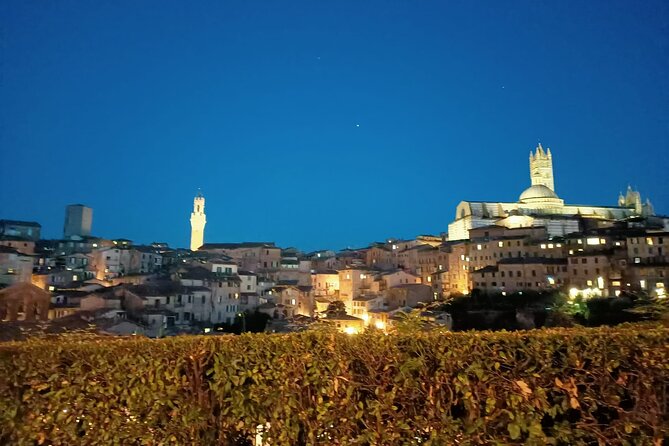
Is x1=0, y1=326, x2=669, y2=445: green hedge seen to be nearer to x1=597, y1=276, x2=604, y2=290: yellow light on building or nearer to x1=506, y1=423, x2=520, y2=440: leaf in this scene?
x1=506, y1=423, x2=520, y2=440: leaf

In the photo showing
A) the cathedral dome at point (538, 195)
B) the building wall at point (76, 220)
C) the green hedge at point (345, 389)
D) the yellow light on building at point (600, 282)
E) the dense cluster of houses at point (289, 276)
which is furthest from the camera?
the building wall at point (76, 220)

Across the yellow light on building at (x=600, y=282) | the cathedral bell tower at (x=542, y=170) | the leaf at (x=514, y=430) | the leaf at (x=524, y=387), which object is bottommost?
the leaf at (x=514, y=430)

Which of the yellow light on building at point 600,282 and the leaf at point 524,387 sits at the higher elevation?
the yellow light on building at point 600,282

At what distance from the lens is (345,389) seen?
4621 millimetres

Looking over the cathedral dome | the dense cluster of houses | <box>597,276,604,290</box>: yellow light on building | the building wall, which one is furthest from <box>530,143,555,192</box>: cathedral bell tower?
the building wall

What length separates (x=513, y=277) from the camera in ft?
151

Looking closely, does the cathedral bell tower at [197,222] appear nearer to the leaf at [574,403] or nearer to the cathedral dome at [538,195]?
the cathedral dome at [538,195]

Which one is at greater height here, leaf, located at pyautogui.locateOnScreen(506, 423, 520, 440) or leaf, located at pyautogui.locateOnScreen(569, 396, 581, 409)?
leaf, located at pyautogui.locateOnScreen(569, 396, 581, 409)

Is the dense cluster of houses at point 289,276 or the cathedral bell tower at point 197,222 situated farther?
the cathedral bell tower at point 197,222

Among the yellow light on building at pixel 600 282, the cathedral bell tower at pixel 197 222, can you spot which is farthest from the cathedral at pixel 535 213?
the cathedral bell tower at pixel 197 222

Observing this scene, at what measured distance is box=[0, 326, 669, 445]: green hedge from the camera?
13.9ft

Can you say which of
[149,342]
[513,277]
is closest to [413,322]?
[149,342]

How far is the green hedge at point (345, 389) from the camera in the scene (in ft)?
13.9

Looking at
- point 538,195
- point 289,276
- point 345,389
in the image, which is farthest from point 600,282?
point 345,389
